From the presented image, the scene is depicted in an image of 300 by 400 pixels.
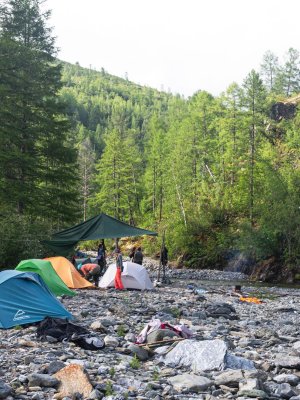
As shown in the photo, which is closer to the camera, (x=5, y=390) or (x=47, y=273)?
(x=5, y=390)

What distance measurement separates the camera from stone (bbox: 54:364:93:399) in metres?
6.05

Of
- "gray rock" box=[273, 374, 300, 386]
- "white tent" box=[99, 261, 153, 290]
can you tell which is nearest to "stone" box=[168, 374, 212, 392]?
"gray rock" box=[273, 374, 300, 386]

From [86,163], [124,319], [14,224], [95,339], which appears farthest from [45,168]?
[86,163]

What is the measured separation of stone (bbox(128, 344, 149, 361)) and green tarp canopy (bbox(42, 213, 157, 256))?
39.7 feet

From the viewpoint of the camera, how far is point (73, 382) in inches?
246

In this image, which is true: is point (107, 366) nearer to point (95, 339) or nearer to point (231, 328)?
point (95, 339)

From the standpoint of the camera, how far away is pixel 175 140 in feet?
179

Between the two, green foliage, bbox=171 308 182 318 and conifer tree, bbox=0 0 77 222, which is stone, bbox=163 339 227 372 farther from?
conifer tree, bbox=0 0 77 222

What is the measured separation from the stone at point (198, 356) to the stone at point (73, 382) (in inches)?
79.3

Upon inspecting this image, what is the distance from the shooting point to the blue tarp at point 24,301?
10.4 m

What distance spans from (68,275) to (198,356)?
1114 centimetres

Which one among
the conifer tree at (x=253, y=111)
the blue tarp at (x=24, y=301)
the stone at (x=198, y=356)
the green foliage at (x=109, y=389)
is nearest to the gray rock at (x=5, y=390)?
the green foliage at (x=109, y=389)

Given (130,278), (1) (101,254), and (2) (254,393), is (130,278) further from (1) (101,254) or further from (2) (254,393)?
(2) (254,393)

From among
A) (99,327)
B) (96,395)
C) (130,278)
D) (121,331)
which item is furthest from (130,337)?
(130,278)
